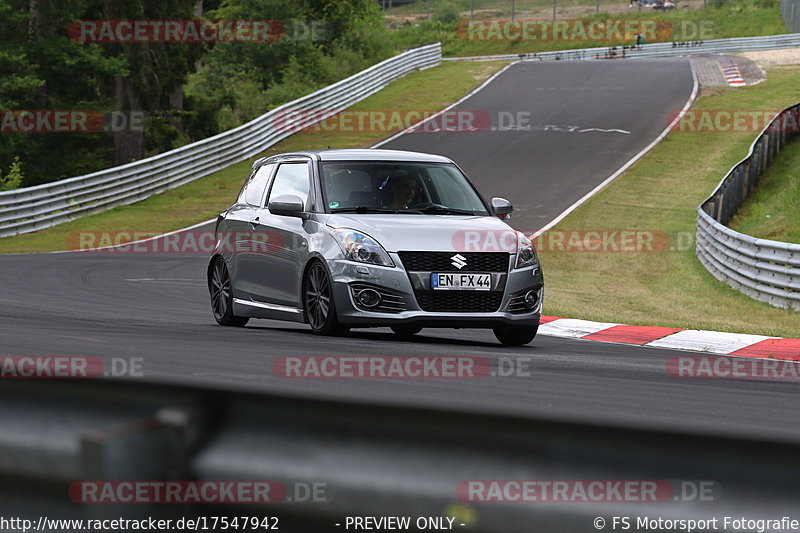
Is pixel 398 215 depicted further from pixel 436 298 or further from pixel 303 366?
Answer: pixel 303 366

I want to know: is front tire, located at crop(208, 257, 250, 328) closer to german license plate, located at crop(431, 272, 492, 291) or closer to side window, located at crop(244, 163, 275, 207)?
side window, located at crop(244, 163, 275, 207)

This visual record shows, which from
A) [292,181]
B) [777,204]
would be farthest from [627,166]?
[292,181]

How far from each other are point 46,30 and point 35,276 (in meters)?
25.5

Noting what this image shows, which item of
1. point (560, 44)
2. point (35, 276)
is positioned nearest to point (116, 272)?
point (35, 276)

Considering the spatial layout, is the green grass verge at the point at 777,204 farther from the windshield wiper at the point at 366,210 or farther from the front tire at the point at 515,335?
the windshield wiper at the point at 366,210

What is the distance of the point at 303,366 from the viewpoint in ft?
26.6

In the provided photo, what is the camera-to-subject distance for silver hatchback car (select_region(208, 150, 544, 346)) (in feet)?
33.0

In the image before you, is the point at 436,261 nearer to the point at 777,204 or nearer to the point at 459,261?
the point at 459,261

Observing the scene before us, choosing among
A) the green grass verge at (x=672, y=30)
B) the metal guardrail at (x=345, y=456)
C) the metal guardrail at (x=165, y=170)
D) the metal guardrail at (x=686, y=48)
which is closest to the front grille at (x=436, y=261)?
the metal guardrail at (x=345, y=456)

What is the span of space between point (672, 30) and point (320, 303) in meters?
78.2

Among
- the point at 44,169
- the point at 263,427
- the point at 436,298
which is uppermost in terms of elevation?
the point at 263,427

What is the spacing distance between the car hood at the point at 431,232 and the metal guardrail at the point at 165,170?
65.9ft

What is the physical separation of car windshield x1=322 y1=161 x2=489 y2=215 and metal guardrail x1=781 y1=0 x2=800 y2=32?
62905 millimetres

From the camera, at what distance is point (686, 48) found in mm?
69000
